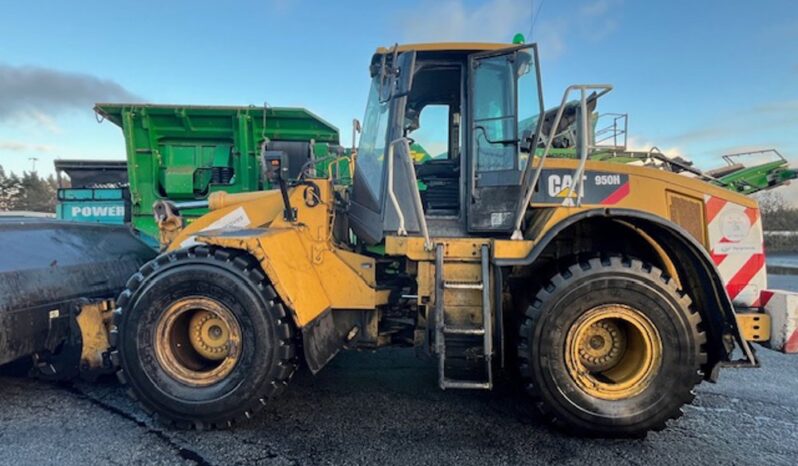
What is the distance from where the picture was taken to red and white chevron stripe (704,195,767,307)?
322 cm

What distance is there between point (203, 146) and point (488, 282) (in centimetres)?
571

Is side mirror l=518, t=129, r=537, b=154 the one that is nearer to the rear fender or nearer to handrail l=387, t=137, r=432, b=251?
the rear fender

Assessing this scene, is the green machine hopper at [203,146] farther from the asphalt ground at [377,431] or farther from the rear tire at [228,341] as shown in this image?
the rear tire at [228,341]

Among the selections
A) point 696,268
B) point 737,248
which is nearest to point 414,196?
point 696,268

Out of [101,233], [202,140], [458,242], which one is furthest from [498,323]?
[202,140]

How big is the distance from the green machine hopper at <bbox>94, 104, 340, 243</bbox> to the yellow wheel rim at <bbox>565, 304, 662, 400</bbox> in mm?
4841

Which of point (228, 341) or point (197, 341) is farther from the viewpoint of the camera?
point (197, 341)

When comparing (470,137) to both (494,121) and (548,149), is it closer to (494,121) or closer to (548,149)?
(494,121)

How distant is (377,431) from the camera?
3029 millimetres

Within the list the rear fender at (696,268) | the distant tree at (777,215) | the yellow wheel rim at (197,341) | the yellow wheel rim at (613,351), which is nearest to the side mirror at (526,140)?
the rear fender at (696,268)

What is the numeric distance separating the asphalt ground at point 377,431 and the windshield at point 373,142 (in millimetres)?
1584

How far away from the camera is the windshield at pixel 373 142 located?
11.5 ft

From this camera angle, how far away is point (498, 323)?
317cm

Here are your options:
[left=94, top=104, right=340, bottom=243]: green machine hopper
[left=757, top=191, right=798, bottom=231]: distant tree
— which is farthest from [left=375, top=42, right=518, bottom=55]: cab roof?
[left=757, top=191, right=798, bottom=231]: distant tree
